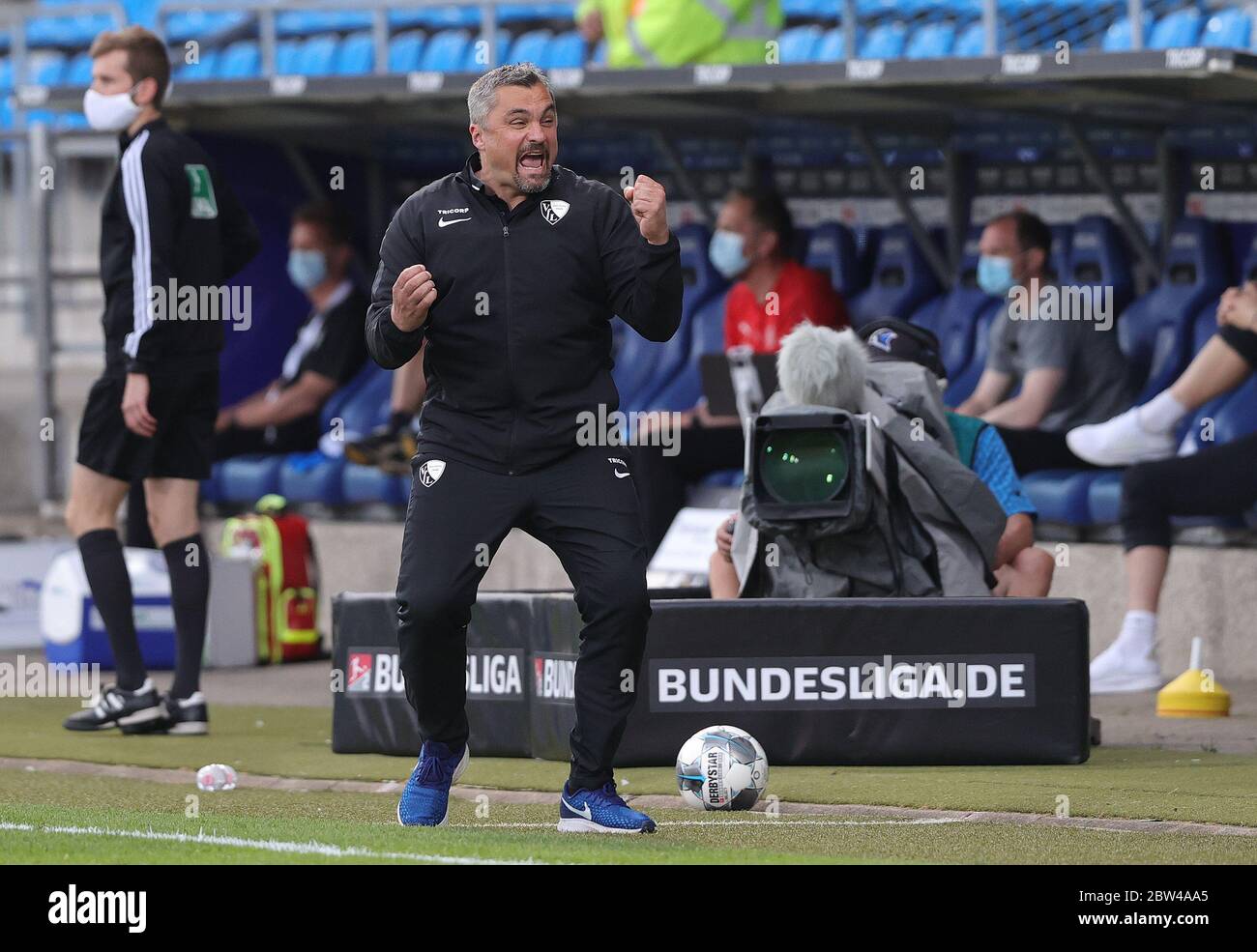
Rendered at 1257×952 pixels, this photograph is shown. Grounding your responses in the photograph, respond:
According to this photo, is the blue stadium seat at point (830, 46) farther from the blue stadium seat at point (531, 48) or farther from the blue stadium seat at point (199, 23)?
the blue stadium seat at point (199, 23)

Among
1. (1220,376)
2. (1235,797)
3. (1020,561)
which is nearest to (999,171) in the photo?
(1220,376)

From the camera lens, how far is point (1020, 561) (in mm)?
8258

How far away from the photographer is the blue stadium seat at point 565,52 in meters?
17.3

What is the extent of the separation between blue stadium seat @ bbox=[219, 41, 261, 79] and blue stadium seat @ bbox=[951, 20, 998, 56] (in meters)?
5.82

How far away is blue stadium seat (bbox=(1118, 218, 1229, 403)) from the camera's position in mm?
11688

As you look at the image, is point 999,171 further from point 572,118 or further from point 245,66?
point 245,66

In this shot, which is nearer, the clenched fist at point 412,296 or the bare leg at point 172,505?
the clenched fist at point 412,296

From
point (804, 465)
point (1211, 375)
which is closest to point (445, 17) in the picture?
point (1211, 375)

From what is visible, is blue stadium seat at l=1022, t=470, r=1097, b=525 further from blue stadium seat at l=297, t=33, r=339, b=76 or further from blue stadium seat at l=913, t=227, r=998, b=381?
blue stadium seat at l=297, t=33, r=339, b=76

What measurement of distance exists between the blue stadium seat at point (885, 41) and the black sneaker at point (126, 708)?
8.13 m

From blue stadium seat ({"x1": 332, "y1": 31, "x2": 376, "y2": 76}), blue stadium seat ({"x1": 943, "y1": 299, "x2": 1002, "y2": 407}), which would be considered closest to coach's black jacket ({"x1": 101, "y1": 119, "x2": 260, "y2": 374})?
blue stadium seat ({"x1": 943, "y1": 299, "x2": 1002, "y2": 407})

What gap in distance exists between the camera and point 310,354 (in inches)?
566

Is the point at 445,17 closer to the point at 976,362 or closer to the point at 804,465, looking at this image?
the point at 976,362

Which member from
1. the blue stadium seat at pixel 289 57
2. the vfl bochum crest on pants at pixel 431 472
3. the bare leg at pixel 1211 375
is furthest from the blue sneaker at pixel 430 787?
the blue stadium seat at pixel 289 57
